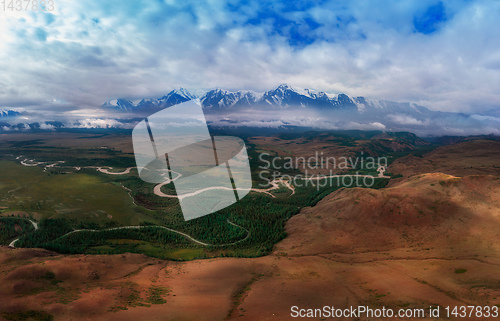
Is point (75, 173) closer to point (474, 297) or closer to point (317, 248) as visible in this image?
point (317, 248)

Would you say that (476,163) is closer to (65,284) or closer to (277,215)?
(277,215)

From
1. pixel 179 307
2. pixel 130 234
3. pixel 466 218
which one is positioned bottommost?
pixel 130 234

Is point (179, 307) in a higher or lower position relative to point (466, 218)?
lower

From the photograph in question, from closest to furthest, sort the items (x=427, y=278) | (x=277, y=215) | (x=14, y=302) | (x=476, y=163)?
(x=14, y=302) < (x=427, y=278) < (x=277, y=215) < (x=476, y=163)

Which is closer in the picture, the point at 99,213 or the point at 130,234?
the point at 130,234

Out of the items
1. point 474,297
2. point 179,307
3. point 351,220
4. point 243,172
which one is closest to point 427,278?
point 474,297

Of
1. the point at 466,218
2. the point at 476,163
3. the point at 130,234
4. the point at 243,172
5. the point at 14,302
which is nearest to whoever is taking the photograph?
the point at 14,302

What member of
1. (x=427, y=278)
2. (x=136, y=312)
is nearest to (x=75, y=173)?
(x=136, y=312)
